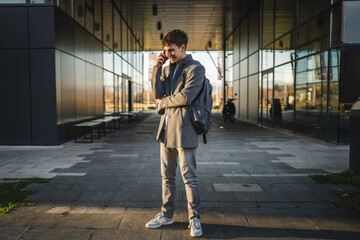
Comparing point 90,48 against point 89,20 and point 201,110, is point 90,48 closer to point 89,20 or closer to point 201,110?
point 89,20

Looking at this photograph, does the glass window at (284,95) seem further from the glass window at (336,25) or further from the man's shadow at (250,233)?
the man's shadow at (250,233)

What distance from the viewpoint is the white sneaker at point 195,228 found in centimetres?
300

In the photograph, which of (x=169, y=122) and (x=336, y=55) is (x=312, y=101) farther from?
(x=169, y=122)

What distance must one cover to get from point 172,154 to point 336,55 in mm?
7314

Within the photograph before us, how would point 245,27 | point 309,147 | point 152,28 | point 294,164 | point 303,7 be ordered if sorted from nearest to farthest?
point 294,164 → point 309,147 → point 303,7 → point 245,27 → point 152,28

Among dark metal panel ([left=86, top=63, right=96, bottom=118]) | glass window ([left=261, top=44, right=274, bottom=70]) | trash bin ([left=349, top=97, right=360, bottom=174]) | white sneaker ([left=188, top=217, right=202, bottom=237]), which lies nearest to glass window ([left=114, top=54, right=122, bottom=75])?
dark metal panel ([left=86, top=63, right=96, bottom=118])

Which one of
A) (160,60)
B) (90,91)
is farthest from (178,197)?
(90,91)

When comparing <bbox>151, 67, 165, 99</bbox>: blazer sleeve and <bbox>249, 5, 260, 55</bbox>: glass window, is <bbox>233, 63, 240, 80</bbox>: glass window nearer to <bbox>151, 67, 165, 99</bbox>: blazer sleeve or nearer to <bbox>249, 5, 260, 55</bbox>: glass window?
<bbox>249, 5, 260, 55</bbox>: glass window

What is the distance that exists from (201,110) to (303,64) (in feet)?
29.7

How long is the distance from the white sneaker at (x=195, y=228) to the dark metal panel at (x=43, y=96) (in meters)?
6.75

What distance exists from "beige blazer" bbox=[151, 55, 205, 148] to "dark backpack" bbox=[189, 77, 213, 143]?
0.05 m

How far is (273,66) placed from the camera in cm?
1416

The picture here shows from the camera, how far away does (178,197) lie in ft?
13.8

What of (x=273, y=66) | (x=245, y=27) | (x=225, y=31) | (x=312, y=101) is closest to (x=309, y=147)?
(x=312, y=101)
